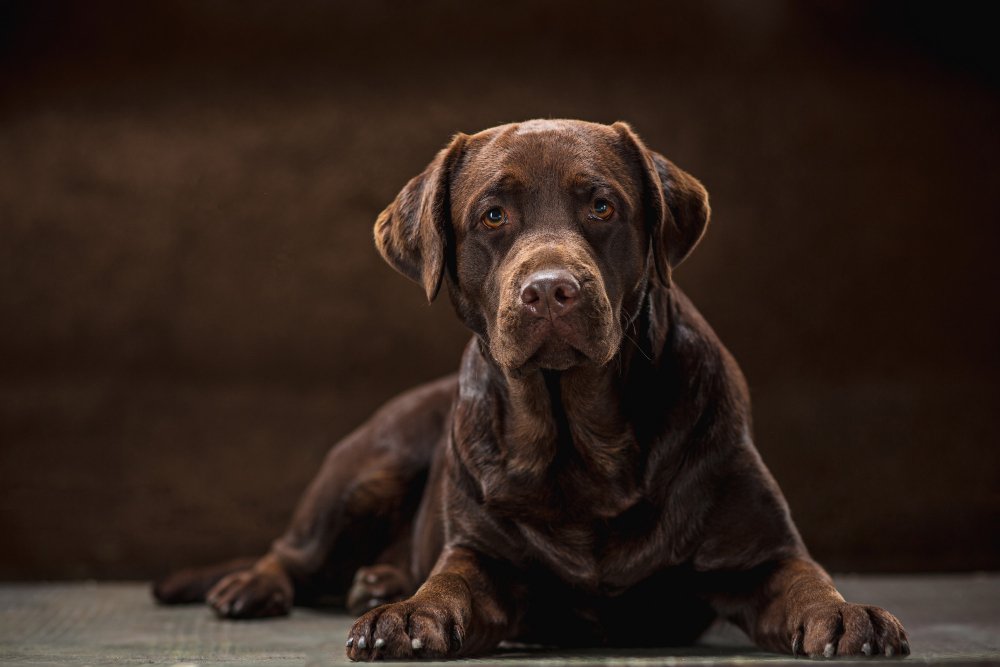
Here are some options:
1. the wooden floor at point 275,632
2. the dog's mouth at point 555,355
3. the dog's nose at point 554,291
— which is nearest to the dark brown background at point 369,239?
the wooden floor at point 275,632

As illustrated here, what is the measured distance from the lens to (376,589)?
374 centimetres

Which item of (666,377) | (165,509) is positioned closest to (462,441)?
(666,377)

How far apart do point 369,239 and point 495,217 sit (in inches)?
92.2

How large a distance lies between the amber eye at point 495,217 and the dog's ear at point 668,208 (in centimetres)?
35

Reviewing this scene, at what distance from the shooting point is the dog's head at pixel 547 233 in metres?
2.54

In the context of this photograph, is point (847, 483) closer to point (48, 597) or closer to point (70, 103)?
point (48, 597)

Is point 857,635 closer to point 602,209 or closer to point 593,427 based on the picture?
point 593,427

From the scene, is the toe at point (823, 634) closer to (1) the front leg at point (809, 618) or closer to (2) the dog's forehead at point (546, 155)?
(1) the front leg at point (809, 618)

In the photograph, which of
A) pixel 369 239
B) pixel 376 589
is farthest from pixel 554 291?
pixel 369 239

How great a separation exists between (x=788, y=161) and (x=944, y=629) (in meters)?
2.31

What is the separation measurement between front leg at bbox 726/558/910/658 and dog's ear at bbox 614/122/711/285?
720mm

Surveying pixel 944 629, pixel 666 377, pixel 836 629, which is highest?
pixel 666 377

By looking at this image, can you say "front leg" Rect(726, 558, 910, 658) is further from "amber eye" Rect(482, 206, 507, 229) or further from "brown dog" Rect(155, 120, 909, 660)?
"amber eye" Rect(482, 206, 507, 229)

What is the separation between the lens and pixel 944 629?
3.24m
